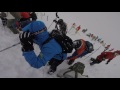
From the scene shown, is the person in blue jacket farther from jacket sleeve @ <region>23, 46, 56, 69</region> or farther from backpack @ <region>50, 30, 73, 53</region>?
backpack @ <region>50, 30, 73, 53</region>

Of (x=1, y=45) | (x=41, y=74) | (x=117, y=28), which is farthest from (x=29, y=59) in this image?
(x=117, y=28)

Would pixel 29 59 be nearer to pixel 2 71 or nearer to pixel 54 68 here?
pixel 2 71

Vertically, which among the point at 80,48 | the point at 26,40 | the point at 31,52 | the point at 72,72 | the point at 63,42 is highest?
the point at 26,40

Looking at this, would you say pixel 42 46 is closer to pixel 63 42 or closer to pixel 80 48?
pixel 63 42

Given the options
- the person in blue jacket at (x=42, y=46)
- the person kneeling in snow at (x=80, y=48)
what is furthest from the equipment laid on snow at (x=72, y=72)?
the person in blue jacket at (x=42, y=46)

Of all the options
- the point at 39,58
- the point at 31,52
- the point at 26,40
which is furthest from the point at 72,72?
the point at 26,40

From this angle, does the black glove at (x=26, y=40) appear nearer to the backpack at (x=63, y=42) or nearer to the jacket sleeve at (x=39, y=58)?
the jacket sleeve at (x=39, y=58)

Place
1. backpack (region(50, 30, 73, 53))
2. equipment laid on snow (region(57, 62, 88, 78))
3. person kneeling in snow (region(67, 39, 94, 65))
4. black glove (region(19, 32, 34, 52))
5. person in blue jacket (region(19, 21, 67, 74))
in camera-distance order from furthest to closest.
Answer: person kneeling in snow (region(67, 39, 94, 65))
equipment laid on snow (region(57, 62, 88, 78))
backpack (region(50, 30, 73, 53))
person in blue jacket (region(19, 21, 67, 74))
black glove (region(19, 32, 34, 52))

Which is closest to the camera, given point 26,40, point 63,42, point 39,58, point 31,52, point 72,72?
point 26,40

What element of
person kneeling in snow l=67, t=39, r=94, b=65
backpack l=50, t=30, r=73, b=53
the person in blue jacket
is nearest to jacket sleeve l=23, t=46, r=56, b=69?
the person in blue jacket

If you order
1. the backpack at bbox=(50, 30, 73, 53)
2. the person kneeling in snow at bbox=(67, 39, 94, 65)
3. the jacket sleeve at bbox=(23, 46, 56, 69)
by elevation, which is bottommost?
the person kneeling in snow at bbox=(67, 39, 94, 65)

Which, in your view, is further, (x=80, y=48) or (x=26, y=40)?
(x=80, y=48)

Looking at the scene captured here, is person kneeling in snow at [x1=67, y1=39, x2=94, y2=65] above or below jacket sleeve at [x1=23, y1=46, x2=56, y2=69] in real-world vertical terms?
below

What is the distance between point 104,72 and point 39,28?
464cm
